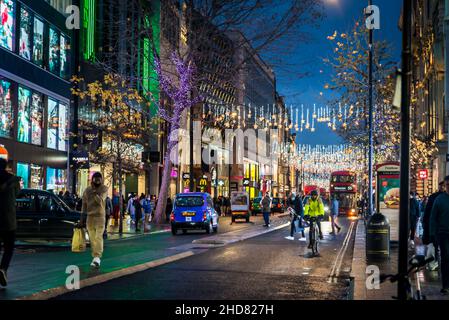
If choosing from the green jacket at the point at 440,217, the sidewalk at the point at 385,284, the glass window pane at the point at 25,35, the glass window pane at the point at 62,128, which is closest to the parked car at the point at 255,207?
the glass window pane at the point at 62,128

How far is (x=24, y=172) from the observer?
3691 cm

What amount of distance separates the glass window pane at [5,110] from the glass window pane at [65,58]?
874 cm

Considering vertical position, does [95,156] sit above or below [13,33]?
below

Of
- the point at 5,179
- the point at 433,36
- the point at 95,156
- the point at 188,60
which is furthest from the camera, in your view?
the point at 433,36

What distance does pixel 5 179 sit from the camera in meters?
11.3

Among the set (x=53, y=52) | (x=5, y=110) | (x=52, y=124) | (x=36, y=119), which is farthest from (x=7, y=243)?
(x=53, y=52)

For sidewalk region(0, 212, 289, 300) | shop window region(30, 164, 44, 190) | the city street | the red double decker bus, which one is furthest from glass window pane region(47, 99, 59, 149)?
the red double decker bus

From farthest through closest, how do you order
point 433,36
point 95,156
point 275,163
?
point 275,163, point 433,36, point 95,156

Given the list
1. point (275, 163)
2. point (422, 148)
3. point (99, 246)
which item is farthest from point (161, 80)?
point (275, 163)

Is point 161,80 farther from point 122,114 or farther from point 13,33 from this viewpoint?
point 13,33

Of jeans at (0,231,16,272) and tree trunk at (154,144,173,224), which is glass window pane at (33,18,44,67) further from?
jeans at (0,231,16,272)

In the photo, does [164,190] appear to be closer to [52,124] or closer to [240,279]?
[52,124]

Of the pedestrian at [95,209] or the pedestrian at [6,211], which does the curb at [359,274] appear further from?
the pedestrian at [6,211]
